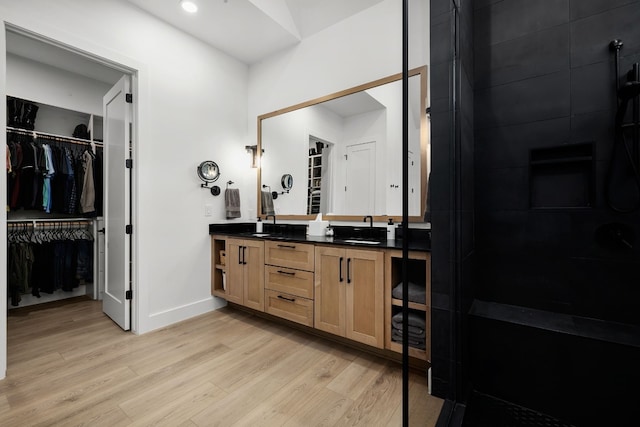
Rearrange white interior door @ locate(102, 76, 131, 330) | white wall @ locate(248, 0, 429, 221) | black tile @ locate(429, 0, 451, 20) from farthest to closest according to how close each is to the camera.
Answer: white interior door @ locate(102, 76, 131, 330) → white wall @ locate(248, 0, 429, 221) → black tile @ locate(429, 0, 451, 20)

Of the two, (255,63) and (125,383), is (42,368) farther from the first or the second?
(255,63)

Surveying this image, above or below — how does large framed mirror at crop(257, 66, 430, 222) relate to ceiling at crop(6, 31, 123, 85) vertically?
below

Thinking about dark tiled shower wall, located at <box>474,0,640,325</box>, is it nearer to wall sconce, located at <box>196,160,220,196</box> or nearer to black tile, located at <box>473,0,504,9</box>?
black tile, located at <box>473,0,504,9</box>

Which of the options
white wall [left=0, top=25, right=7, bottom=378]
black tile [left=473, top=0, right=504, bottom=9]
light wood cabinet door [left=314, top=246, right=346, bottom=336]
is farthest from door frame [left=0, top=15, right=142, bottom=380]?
black tile [left=473, top=0, right=504, bottom=9]

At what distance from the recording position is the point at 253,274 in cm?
261

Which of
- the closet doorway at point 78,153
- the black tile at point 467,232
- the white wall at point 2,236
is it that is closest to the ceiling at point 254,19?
the closet doorway at point 78,153

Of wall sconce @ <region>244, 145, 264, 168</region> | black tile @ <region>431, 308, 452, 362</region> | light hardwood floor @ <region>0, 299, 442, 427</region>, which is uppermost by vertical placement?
wall sconce @ <region>244, 145, 264, 168</region>

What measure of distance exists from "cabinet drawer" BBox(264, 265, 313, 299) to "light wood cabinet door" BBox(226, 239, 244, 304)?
0.37 m

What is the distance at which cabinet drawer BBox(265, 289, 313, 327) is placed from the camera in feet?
7.31

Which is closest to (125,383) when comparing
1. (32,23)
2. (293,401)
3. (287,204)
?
(293,401)

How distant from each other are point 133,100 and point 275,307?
2232 mm

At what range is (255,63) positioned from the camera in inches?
131

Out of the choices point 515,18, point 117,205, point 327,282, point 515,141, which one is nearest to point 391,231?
point 327,282

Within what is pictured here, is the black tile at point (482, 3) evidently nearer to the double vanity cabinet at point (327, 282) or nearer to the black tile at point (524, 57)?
the black tile at point (524, 57)
